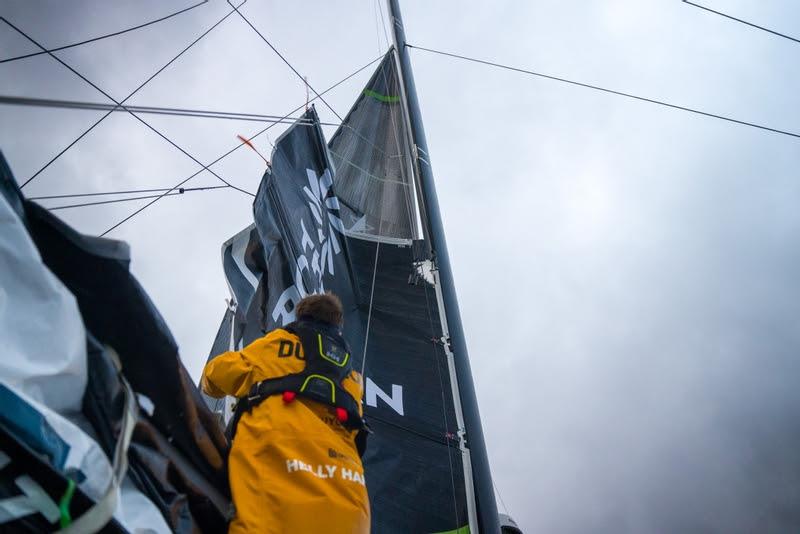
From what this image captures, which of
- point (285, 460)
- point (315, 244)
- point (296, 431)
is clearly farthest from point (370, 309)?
point (285, 460)

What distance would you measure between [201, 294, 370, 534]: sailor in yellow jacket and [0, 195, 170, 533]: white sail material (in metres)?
0.52

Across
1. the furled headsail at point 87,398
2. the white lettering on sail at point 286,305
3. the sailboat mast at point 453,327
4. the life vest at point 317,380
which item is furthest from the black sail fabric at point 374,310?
the furled headsail at point 87,398

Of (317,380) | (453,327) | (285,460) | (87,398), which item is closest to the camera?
(87,398)

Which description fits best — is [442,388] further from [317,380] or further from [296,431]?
[296,431]

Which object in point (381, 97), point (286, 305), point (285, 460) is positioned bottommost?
point (285, 460)

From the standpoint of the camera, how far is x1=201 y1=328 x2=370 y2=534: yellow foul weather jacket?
5.27 feet

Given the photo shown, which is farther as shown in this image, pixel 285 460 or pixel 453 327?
pixel 453 327

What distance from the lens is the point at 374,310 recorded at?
4398 mm

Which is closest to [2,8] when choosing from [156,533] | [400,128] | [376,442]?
[156,533]

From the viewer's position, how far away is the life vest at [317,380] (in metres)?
1.92

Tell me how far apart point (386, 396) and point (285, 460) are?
212 centimetres

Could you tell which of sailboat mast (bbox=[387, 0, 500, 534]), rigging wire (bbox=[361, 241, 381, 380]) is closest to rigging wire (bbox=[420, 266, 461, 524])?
sailboat mast (bbox=[387, 0, 500, 534])

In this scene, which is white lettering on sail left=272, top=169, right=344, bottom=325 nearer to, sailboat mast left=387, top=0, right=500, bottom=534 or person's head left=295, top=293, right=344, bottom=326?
sailboat mast left=387, top=0, right=500, bottom=534

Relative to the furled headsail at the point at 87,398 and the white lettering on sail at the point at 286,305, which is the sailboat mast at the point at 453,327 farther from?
the furled headsail at the point at 87,398
